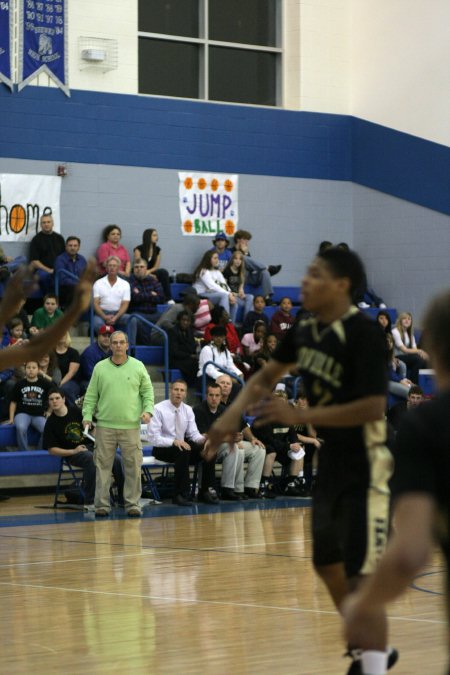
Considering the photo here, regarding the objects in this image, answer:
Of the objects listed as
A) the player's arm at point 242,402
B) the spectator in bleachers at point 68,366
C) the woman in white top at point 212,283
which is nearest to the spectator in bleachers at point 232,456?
the spectator in bleachers at point 68,366

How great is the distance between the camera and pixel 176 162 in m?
20.8

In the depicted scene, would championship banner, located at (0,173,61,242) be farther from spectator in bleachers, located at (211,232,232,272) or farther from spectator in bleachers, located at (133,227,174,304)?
spectator in bleachers, located at (211,232,232,272)

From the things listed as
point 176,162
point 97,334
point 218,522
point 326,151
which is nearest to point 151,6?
point 176,162

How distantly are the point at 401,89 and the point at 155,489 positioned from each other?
985cm

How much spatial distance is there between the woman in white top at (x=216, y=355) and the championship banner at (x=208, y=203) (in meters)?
3.88

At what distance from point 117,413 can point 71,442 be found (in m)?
1.06

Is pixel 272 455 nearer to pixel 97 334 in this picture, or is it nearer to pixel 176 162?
pixel 97 334

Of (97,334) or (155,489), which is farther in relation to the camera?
(97,334)

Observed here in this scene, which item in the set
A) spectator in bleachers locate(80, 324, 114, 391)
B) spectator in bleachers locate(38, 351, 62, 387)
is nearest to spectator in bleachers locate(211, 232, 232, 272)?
spectator in bleachers locate(80, 324, 114, 391)

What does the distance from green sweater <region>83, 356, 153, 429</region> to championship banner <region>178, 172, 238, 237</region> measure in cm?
734

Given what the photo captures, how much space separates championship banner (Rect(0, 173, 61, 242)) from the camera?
18.8 metres

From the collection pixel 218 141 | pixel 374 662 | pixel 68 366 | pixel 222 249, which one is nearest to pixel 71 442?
pixel 68 366

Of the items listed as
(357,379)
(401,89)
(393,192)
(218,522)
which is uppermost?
(401,89)

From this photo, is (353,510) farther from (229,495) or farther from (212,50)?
(212,50)
